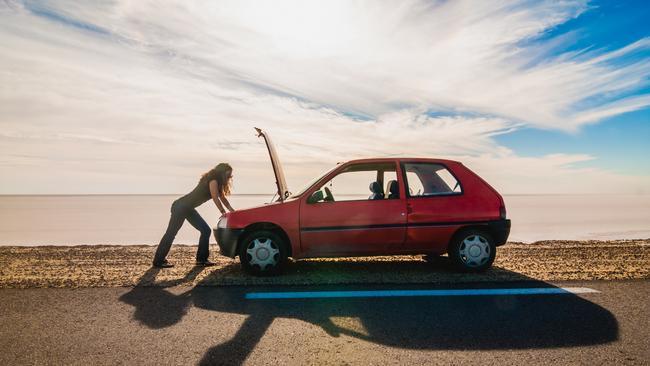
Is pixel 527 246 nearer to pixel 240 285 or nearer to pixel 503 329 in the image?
pixel 503 329

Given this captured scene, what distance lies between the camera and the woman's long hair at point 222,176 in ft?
21.8

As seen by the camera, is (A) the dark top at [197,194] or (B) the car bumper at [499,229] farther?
(A) the dark top at [197,194]

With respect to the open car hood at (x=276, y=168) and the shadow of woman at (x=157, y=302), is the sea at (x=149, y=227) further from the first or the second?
the shadow of woman at (x=157, y=302)

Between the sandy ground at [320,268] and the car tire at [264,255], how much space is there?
0.16 meters

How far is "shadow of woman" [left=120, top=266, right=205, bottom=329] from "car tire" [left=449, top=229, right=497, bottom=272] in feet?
12.4

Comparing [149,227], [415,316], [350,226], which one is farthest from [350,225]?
[149,227]

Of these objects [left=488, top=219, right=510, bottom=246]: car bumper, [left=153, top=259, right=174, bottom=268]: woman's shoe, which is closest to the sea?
[left=153, top=259, right=174, bottom=268]: woman's shoe

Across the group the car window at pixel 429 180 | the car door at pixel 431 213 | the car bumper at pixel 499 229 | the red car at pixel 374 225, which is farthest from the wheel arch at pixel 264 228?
the car bumper at pixel 499 229

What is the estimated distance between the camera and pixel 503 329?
3.58m

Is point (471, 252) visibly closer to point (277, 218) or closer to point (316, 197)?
point (316, 197)

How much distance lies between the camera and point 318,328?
144 inches

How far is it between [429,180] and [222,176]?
11.0ft

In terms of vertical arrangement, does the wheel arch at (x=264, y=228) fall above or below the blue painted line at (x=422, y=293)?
above

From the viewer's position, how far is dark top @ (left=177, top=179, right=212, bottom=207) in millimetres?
6792
